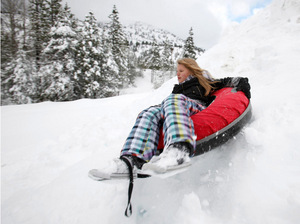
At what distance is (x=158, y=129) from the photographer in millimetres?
1828

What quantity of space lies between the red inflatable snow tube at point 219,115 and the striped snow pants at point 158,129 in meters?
0.17

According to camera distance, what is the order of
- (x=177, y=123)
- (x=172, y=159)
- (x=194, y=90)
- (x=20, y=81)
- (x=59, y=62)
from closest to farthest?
(x=172, y=159) < (x=177, y=123) < (x=194, y=90) < (x=20, y=81) < (x=59, y=62)

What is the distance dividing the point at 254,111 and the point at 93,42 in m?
16.4

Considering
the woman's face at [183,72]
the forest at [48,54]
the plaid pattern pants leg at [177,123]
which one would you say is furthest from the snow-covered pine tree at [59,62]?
the plaid pattern pants leg at [177,123]

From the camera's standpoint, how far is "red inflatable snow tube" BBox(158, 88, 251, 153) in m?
1.77

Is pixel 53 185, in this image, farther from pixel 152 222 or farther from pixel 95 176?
pixel 152 222

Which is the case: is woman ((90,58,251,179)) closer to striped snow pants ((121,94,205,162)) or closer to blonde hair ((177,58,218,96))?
striped snow pants ((121,94,205,162))

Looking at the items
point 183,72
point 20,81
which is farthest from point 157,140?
point 20,81

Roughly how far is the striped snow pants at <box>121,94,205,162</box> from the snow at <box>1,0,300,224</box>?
0.37 metres

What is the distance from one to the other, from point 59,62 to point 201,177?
50.9ft

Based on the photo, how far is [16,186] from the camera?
298 cm

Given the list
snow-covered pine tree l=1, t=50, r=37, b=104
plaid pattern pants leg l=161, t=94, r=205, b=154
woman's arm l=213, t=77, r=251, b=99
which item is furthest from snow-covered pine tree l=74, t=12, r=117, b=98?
plaid pattern pants leg l=161, t=94, r=205, b=154

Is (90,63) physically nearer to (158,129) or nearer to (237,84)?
(237,84)

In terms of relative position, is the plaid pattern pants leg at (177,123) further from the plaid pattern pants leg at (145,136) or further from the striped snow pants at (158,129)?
the plaid pattern pants leg at (145,136)
